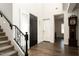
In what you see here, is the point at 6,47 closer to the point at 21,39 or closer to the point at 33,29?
the point at 21,39

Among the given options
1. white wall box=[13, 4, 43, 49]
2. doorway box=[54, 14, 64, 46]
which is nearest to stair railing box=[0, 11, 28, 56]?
white wall box=[13, 4, 43, 49]

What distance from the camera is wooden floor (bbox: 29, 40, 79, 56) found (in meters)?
1.85

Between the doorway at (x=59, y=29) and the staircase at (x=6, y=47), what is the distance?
2.50ft

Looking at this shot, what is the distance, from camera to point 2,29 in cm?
180

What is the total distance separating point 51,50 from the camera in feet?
6.19

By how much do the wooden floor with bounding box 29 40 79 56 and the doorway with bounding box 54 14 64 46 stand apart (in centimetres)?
6

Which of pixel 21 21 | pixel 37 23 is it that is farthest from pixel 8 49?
pixel 37 23

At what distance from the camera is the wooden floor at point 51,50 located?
72.9 inches

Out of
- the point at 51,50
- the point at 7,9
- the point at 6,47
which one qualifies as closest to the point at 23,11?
the point at 7,9

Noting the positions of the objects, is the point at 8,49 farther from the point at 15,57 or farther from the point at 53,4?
the point at 53,4

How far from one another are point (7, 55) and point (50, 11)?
3.39 feet

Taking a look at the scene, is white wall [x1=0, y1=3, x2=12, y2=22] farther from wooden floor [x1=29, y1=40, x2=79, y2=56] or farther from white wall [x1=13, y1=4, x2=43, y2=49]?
wooden floor [x1=29, y1=40, x2=79, y2=56]

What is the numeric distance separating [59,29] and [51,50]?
401 mm

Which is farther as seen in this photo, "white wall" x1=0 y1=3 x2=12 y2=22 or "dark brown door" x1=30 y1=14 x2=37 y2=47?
"dark brown door" x1=30 y1=14 x2=37 y2=47
